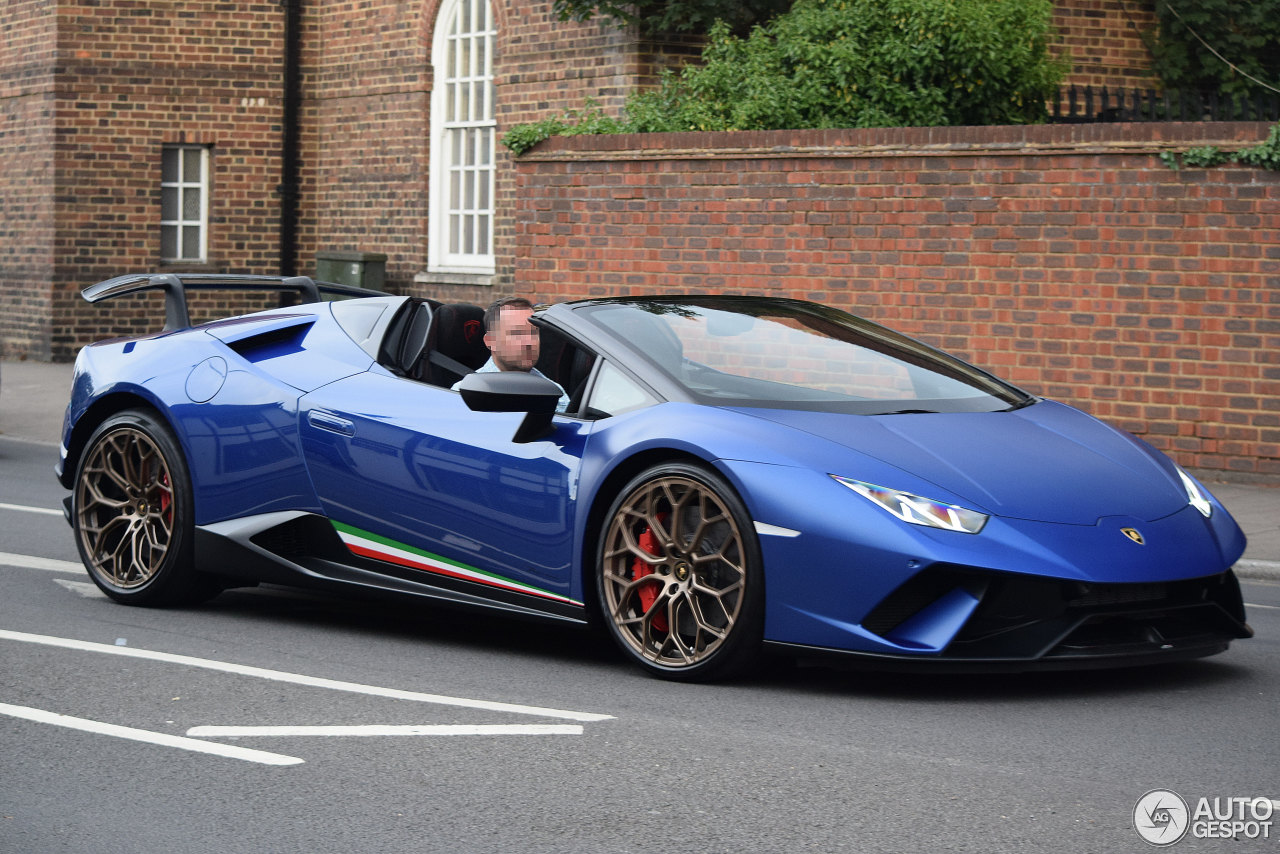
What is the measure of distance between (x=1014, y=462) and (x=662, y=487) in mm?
1144

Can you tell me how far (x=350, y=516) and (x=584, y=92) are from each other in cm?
1319

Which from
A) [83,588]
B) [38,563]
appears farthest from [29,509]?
[83,588]

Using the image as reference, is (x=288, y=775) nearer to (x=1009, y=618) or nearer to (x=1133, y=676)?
(x=1009, y=618)

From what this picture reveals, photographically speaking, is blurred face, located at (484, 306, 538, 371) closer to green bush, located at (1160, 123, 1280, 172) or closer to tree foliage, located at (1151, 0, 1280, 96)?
green bush, located at (1160, 123, 1280, 172)

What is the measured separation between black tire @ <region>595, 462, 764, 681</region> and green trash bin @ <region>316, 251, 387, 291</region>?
1661 centimetres

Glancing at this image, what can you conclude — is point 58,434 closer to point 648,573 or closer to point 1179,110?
point 1179,110

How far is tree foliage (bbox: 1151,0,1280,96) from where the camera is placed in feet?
58.0

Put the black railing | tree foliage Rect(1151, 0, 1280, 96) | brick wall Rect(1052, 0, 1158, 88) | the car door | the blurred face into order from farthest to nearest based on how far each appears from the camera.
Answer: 1. brick wall Rect(1052, 0, 1158, 88)
2. tree foliage Rect(1151, 0, 1280, 96)
3. the black railing
4. the blurred face
5. the car door

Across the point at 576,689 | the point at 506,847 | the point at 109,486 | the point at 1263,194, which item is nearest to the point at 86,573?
the point at 109,486

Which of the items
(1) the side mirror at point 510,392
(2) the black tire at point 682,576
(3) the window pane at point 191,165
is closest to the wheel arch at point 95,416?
(1) the side mirror at point 510,392

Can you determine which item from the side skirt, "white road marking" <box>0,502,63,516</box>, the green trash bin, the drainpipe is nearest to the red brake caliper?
the side skirt

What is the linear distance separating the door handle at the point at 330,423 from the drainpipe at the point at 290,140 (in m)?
17.5

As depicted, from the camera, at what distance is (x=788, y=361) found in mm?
6254

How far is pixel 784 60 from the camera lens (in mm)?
15664
